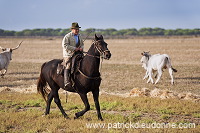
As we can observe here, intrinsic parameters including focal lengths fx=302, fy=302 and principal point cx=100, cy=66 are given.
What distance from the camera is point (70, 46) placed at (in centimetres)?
903

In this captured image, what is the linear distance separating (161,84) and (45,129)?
10137mm

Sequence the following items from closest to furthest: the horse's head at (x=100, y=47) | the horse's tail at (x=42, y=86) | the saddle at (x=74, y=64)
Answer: the horse's head at (x=100, y=47) → the saddle at (x=74, y=64) → the horse's tail at (x=42, y=86)

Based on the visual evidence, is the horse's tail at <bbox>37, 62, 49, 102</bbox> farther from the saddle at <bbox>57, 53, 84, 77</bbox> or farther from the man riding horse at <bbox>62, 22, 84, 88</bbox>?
the man riding horse at <bbox>62, 22, 84, 88</bbox>

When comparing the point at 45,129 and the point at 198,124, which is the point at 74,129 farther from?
the point at 198,124

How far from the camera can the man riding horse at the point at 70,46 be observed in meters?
8.98

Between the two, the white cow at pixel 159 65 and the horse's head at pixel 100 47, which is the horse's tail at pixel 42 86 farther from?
the white cow at pixel 159 65

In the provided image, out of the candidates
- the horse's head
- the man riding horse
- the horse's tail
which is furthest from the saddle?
the horse's tail

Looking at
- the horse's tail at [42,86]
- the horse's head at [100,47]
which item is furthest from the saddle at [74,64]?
the horse's tail at [42,86]

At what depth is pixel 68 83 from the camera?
900 centimetres

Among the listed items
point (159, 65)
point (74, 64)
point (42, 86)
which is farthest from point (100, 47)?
point (159, 65)

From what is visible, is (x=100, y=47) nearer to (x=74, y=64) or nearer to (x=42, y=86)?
(x=74, y=64)

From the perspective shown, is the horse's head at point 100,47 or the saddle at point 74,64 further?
the saddle at point 74,64

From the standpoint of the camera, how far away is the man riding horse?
898cm

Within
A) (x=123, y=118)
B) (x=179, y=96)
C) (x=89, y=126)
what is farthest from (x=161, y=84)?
(x=89, y=126)
